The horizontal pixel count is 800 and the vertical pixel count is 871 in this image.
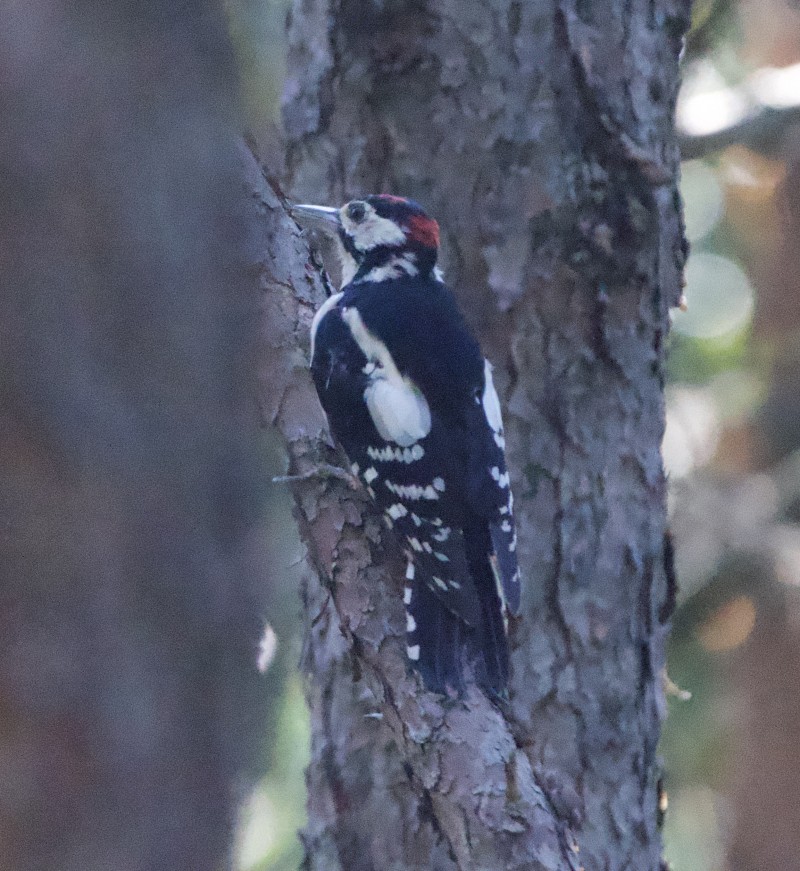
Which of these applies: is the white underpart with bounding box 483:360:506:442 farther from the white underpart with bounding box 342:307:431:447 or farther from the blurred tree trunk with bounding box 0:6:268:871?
the blurred tree trunk with bounding box 0:6:268:871

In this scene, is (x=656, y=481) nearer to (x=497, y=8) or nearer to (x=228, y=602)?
(x=497, y=8)

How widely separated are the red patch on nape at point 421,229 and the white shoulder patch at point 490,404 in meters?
0.26

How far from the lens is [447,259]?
2.14 m

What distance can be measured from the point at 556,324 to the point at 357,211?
0.44m

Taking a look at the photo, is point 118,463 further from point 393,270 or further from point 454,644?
point 393,270

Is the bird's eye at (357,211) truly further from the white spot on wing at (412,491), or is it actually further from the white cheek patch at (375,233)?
the white spot on wing at (412,491)

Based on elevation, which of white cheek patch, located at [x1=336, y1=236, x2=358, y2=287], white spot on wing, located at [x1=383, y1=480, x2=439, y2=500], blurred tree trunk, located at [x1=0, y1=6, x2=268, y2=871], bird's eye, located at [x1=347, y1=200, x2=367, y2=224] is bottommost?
blurred tree trunk, located at [x1=0, y1=6, x2=268, y2=871]

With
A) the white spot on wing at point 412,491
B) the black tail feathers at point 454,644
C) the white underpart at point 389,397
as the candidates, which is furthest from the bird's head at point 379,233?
the black tail feathers at point 454,644

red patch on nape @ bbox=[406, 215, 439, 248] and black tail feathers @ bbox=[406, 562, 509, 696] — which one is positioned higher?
red patch on nape @ bbox=[406, 215, 439, 248]

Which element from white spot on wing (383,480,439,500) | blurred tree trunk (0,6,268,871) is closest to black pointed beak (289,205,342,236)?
white spot on wing (383,480,439,500)

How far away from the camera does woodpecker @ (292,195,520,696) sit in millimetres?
1701

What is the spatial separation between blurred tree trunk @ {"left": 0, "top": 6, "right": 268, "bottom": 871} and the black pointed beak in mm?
879

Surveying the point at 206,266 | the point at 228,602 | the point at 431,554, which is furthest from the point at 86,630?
the point at 431,554

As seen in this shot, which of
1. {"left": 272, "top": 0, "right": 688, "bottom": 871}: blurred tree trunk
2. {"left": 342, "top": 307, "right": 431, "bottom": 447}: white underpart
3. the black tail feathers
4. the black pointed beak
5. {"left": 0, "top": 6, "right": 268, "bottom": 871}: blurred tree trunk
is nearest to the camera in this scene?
{"left": 0, "top": 6, "right": 268, "bottom": 871}: blurred tree trunk
